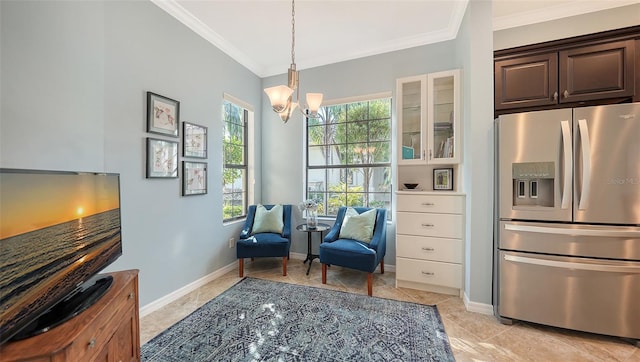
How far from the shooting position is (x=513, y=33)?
2555 mm

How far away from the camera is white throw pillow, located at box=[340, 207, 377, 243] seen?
9.72ft

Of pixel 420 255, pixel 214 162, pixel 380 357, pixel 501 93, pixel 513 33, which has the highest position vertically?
pixel 513 33

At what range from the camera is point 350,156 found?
3.63 m

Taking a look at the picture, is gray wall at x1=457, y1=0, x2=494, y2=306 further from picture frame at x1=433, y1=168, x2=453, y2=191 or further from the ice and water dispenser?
picture frame at x1=433, y1=168, x2=453, y2=191

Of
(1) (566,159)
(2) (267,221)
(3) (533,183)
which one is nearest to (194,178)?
(2) (267,221)

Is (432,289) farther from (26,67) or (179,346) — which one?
(26,67)

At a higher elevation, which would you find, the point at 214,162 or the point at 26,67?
the point at 26,67

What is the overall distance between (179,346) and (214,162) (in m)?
1.92

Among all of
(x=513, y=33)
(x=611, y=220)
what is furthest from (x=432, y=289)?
(x=513, y=33)

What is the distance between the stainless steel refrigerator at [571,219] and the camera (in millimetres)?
1787

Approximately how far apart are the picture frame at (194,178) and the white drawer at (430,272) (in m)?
2.40

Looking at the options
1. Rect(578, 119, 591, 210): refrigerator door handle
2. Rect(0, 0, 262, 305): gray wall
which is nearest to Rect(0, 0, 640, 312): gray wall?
Rect(0, 0, 262, 305): gray wall

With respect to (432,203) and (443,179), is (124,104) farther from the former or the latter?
(443,179)

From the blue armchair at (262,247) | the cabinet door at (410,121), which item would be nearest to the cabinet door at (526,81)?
the cabinet door at (410,121)
